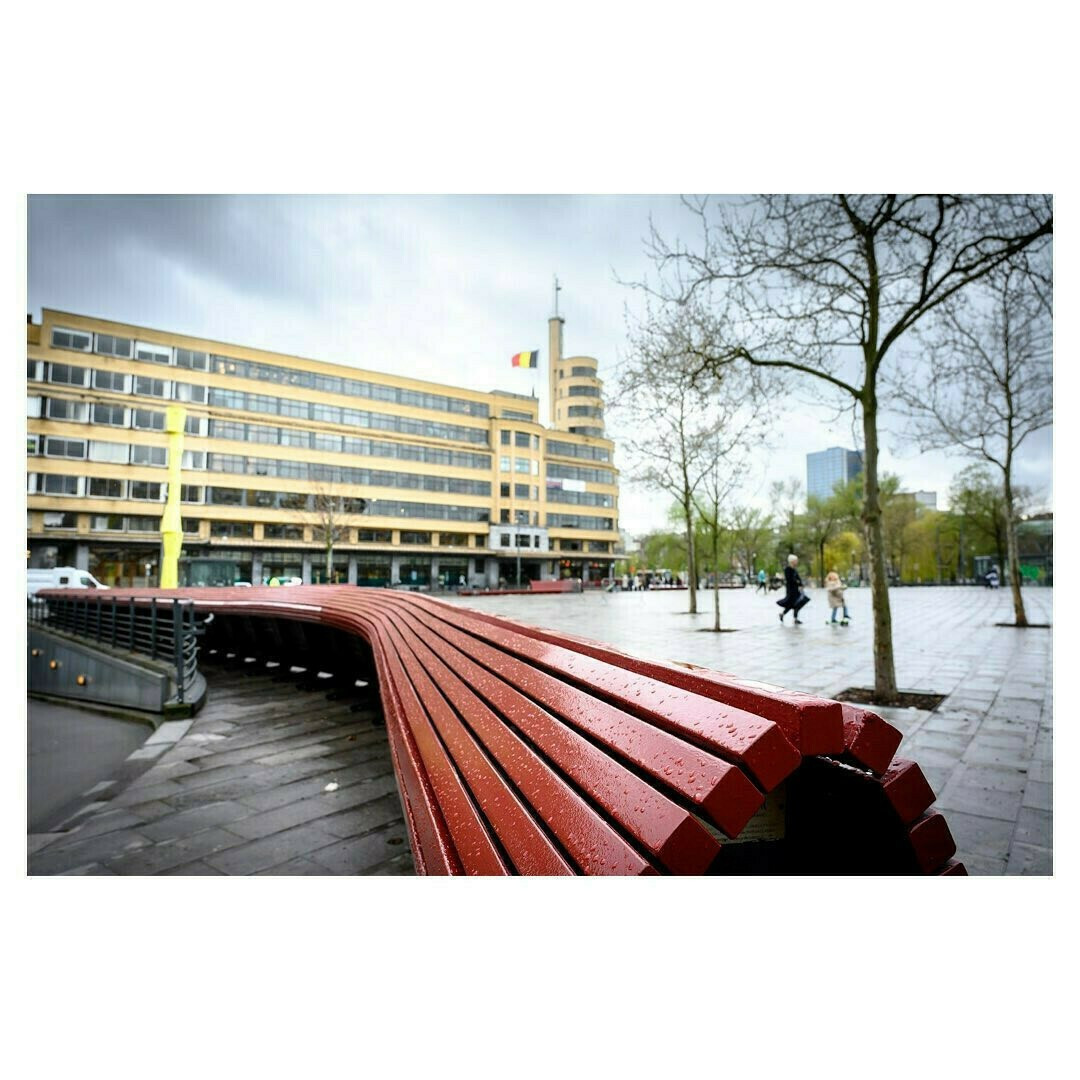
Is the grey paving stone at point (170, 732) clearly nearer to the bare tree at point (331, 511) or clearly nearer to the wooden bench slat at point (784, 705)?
the wooden bench slat at point (784, 705)

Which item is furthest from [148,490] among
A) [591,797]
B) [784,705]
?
[784,705]

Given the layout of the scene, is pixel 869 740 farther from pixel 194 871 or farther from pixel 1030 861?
pixel 194 871

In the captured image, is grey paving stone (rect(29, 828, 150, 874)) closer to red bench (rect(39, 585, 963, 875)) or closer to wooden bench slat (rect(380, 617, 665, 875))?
red bench (rect(39, 585, 963, 875))

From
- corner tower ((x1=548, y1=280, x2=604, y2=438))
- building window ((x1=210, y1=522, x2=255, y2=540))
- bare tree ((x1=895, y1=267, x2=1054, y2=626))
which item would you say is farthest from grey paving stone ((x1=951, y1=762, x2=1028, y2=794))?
corner tower ((x1=548, y1=280, x2=604, y2=438))

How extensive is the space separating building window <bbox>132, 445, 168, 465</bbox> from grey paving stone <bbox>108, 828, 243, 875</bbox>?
20362 millimetres

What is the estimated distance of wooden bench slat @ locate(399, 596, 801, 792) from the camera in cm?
77

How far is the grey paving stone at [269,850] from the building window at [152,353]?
76.7 feet

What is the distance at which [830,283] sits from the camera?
4699 millimetres

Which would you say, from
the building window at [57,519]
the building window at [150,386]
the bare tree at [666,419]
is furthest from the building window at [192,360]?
the building window at [57,519]

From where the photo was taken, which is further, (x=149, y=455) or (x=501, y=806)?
(x=149, y=455)

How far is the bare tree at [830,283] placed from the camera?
12.8ft

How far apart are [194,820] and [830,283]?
17.0 feet
